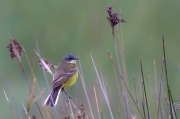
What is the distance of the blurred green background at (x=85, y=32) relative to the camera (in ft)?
30.0

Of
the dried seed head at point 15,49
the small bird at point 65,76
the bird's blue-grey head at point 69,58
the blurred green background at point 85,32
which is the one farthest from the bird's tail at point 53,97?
the blurred green background at point 85,32

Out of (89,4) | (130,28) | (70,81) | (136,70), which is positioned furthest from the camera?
(89,4)

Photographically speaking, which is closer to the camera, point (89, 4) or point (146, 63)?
point (146, 63)

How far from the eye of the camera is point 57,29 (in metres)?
10.1

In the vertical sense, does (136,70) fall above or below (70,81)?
below

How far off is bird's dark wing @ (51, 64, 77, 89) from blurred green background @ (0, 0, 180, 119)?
8.50ft

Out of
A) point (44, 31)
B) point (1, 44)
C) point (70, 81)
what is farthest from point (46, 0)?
point (70, 81)

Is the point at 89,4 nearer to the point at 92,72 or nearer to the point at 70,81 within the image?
the point at 92,72

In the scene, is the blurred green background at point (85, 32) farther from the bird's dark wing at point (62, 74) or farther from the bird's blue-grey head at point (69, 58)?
the bird's dark wing at point (62, 74)

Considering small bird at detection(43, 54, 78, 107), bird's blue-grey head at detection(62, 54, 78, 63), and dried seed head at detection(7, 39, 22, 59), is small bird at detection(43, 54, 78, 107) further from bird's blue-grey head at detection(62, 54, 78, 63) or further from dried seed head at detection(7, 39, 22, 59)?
dried seed head at detection(7, 39, 22, 59)

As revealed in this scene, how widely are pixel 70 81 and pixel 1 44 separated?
4044mm

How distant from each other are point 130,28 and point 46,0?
167 cm

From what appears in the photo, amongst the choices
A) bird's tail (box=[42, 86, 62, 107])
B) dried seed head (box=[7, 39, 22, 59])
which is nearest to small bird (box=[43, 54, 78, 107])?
bird's tail (box=[42, 86, 62, 107])

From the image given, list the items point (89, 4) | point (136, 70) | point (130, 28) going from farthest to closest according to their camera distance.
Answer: point (89, 4) → point (130, 28) → point (136, 70)
